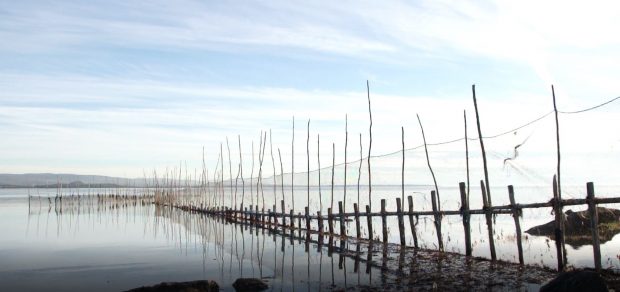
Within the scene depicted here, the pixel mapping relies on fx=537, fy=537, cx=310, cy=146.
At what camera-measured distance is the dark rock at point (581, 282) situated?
844 cm

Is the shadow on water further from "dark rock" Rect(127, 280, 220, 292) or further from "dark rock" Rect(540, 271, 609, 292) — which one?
"dark rock" Rect(540, 271, 609, 292)

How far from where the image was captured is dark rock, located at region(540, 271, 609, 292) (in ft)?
27.7

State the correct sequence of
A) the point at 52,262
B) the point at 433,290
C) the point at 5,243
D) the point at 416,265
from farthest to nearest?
the point at 5,243 < the point at 52,262 < the point at 416,265 < the point at 433,290

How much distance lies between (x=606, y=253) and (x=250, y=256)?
38.2 ft

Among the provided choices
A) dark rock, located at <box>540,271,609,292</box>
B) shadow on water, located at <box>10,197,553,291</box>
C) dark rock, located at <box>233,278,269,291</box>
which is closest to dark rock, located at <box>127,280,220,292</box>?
dark rock, located at <box>233,278,269,291</box>

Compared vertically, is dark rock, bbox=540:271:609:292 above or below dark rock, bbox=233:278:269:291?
above

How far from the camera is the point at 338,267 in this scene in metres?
14.6

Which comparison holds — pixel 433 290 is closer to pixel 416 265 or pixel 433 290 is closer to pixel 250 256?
pixel 416 265

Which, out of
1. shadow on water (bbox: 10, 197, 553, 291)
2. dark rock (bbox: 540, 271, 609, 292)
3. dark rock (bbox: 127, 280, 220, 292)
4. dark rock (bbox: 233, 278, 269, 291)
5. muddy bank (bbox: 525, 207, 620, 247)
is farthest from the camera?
muddy bank (bbox: 525, 207, 620, 247)

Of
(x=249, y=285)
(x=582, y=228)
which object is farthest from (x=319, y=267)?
(x=582, y=228)

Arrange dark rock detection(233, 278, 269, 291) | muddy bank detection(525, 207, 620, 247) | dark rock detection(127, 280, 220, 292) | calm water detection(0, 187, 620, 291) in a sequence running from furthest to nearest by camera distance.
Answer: muddy bank detection(525, 207, 620, 247) < calm water detection(0, 187, 620, 291) < dark rock detection(233, 278, 269, 291) < dark rock detection(127, 280, 220, 292)

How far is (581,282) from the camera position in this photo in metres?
8.51

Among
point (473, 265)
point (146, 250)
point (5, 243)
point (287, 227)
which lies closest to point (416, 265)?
point (473, 265)

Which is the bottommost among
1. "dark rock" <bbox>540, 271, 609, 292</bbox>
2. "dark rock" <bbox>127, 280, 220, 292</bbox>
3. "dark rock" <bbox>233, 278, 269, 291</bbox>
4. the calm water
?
the calm water
